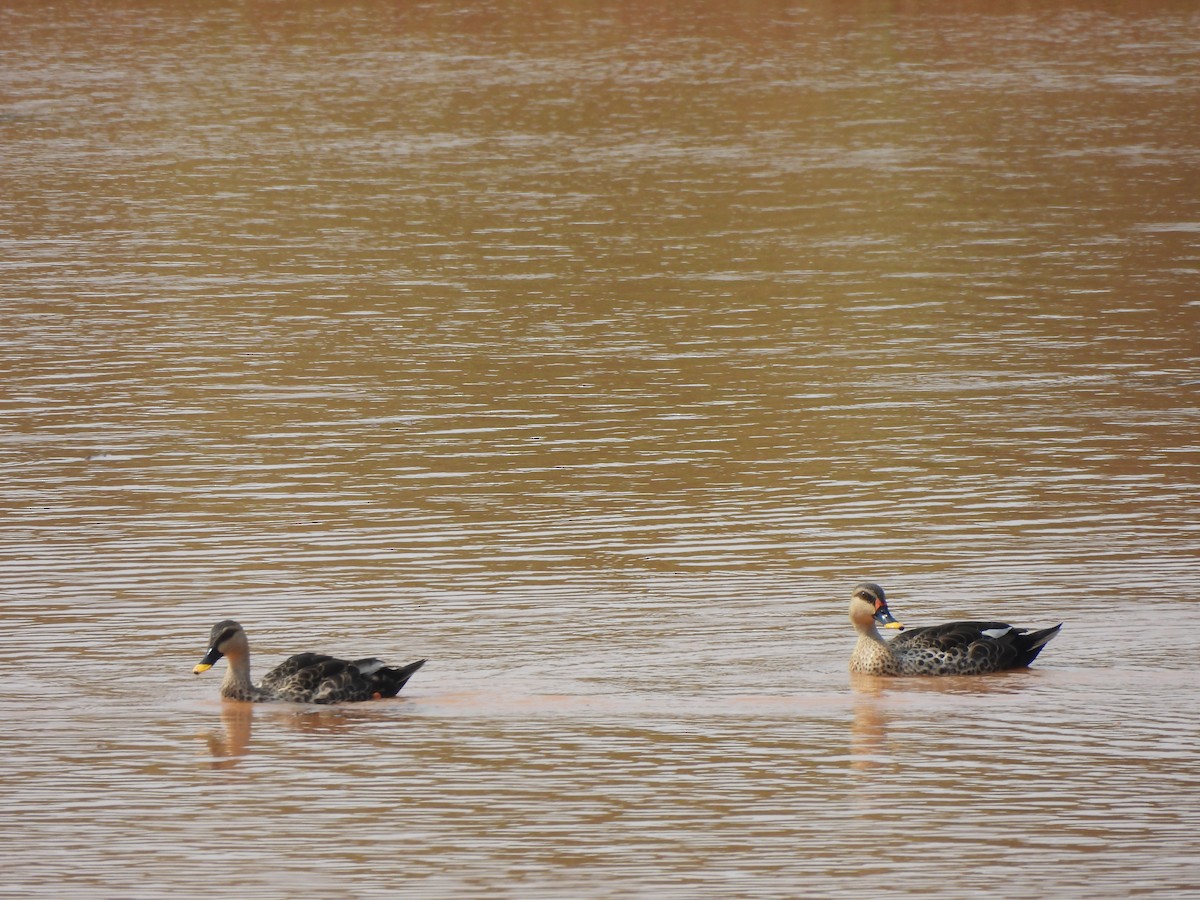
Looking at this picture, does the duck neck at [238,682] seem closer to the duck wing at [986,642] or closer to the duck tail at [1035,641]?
the duck wing at [986,642]

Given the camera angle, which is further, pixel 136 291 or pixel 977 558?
pixel 136 291

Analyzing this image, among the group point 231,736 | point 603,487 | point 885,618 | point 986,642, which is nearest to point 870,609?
point 885,618

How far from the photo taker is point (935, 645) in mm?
12477

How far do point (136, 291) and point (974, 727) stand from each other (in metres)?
14.4

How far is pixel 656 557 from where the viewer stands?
48.3 feet

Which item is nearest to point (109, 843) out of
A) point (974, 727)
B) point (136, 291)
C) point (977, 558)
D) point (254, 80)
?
point (974, 727)

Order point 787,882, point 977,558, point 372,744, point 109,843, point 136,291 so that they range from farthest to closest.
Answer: point 136,291 → point 977,558 → point 372,744 → point 109,843 → point 787,882

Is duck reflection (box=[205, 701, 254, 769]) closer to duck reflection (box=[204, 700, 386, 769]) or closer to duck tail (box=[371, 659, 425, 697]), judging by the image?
duck reflection (box=[204, 700, 386, 769])

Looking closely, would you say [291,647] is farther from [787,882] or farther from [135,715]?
[787,882]

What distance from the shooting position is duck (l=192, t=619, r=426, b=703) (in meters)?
12.0

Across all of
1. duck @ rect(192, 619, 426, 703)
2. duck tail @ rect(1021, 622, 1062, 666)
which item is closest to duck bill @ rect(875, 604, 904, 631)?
duck tail @ rect(1021, 622, 1062, 666)

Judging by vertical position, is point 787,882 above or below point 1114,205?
above

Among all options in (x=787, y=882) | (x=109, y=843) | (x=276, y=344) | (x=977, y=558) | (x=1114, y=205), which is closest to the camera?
(x=787, y=882)

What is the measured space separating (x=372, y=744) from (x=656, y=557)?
11.6ft
